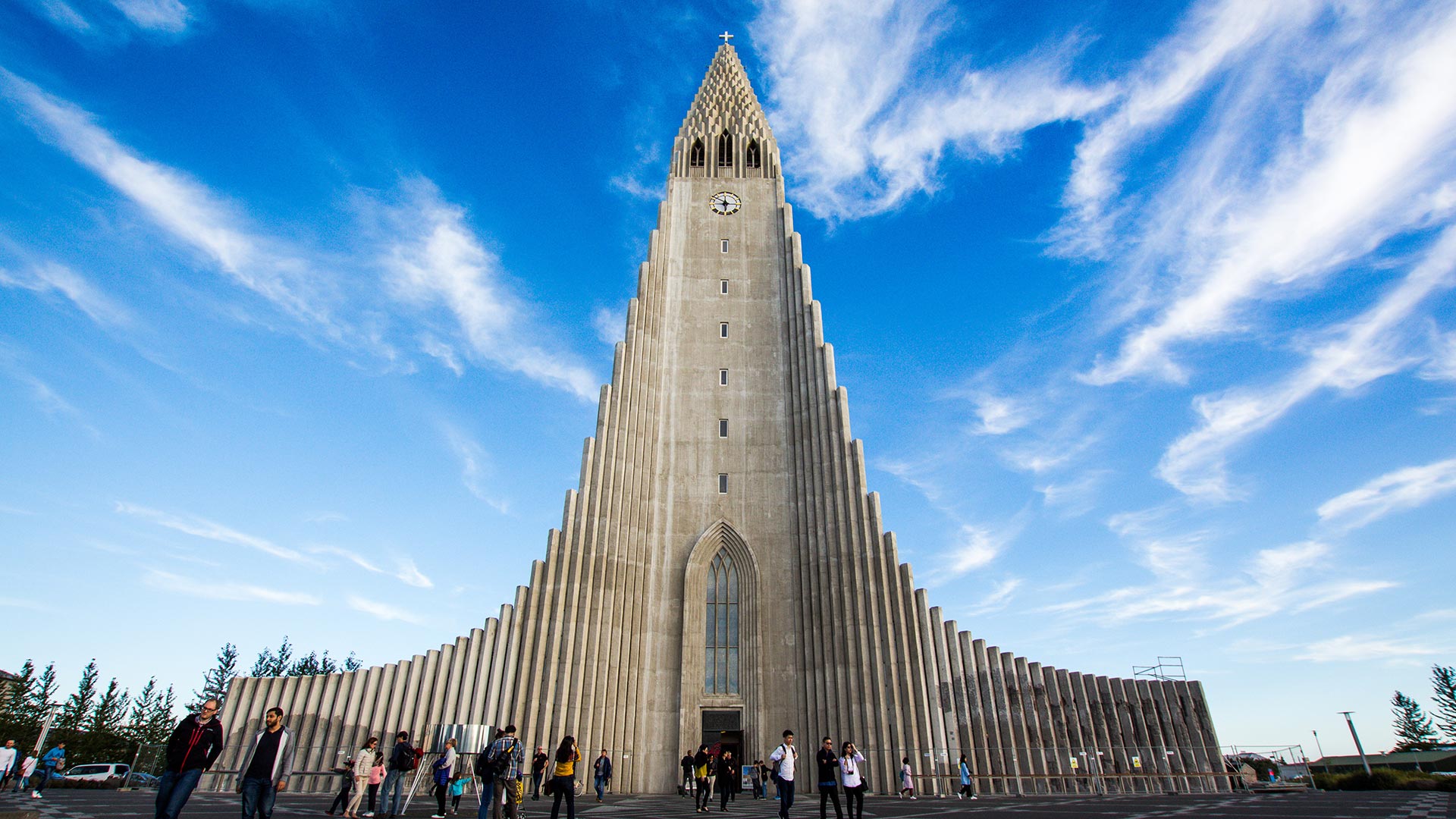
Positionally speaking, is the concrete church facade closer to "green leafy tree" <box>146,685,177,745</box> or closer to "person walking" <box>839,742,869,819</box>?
"person walking" <box>839,742,869,819</box>

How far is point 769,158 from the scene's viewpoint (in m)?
40.3

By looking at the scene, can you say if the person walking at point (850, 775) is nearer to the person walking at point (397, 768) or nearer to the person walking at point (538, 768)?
the person walking at point (397, 768)

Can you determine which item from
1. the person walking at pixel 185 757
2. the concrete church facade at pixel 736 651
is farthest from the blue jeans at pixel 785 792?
the concrete church facade at pixel 736 651

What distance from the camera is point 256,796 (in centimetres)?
862

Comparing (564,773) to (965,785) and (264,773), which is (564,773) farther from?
(965,785)

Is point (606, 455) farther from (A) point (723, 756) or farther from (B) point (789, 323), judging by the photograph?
(A) point (723, 756)

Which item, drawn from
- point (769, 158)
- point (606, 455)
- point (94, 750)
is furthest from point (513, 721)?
point (94, 750)

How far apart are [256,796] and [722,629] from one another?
20519 millimetres

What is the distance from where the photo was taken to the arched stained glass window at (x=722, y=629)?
27172mm

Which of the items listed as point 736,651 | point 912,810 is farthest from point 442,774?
point 736,651

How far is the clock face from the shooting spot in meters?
37.6

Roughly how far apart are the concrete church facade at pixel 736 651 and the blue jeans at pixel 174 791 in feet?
58.0

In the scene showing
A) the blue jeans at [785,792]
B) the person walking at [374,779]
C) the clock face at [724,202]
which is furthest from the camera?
the clock face at [724,202]

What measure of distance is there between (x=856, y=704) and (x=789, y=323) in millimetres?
16229
